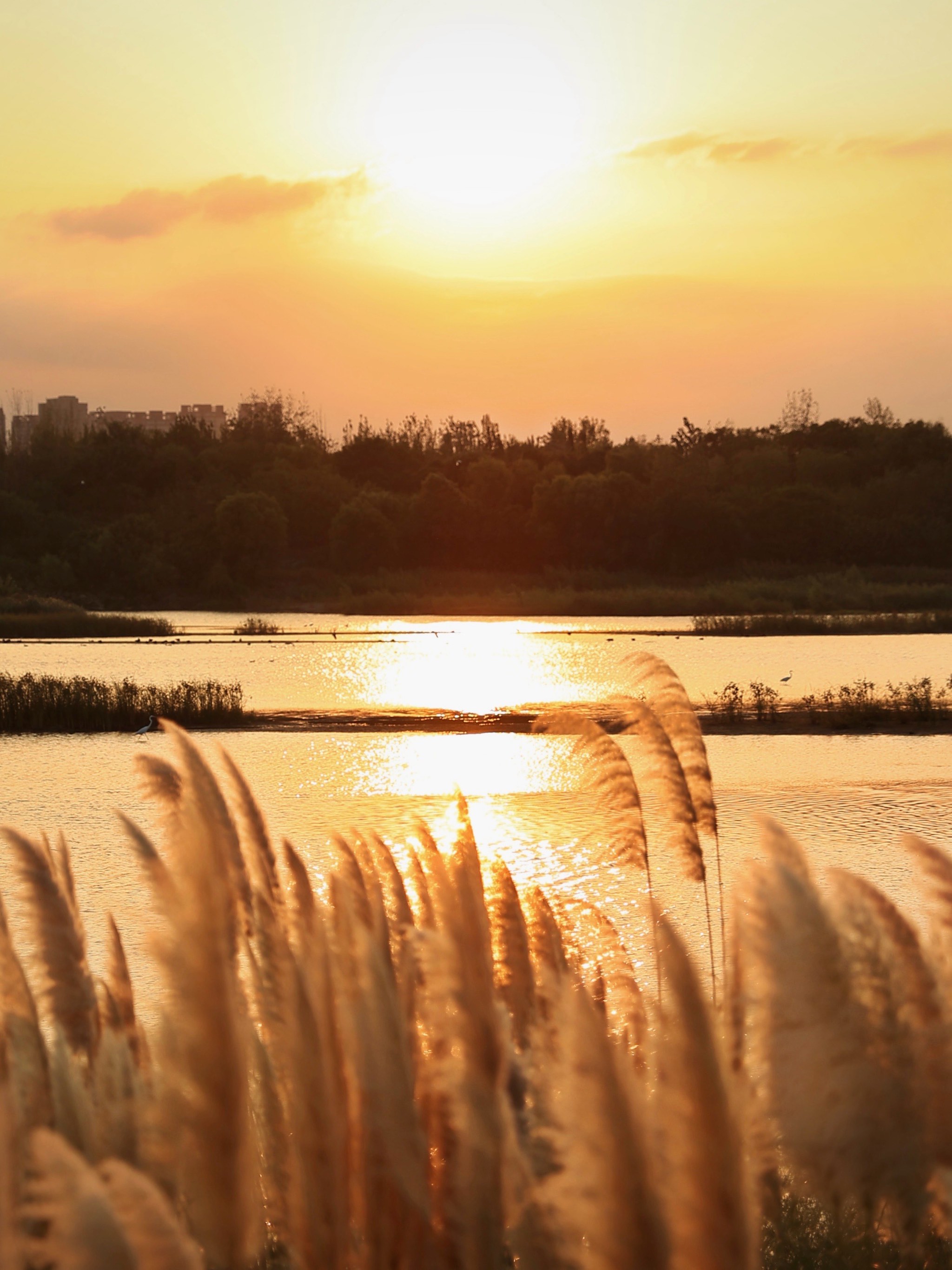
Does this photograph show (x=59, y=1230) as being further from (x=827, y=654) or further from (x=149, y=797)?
(x=827, y=654)

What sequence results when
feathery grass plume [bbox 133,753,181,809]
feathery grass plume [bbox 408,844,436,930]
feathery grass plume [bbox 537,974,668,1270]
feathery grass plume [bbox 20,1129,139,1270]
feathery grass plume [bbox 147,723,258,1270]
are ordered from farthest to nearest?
feathery grass plume [bbox 408,844,436,930], feathery grass plume [bbox 133,753,181,809], feathery grass plume [bbox 147,723,258,1270], feathery grass plume [bbox 537,974,668,1270], feathery grass plume [bbox 20,1129,139,1270]

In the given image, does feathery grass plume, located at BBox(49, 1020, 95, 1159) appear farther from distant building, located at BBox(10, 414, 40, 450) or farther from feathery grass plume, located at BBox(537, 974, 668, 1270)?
distant building, located at BBox(10, 414, 40, 450)

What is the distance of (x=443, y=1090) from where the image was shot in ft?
5.79

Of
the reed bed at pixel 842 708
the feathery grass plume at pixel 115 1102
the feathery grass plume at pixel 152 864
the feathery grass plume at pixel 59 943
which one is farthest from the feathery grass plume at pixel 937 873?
the reed bed at pixel 842 708

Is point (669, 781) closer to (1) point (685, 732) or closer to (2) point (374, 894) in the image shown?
(1) point (685, 732)

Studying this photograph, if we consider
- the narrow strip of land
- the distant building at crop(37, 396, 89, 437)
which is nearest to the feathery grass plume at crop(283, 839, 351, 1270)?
the narrow strip of land

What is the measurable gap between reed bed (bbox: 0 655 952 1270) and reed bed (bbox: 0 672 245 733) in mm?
16418

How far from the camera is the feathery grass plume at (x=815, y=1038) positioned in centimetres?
168

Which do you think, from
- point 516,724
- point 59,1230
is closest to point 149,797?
point 59,1230

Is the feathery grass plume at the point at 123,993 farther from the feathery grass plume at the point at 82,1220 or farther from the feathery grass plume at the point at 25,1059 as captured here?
the feathery grass plume at the point at 82,1220

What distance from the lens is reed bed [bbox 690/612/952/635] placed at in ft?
141

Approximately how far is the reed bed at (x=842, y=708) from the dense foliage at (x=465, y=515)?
1979 inches

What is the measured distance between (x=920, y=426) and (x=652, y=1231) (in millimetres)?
83551

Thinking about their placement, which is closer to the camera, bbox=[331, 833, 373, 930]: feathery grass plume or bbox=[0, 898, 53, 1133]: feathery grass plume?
bbox=[0, 898, 53, 1133]: feathery grass plume
